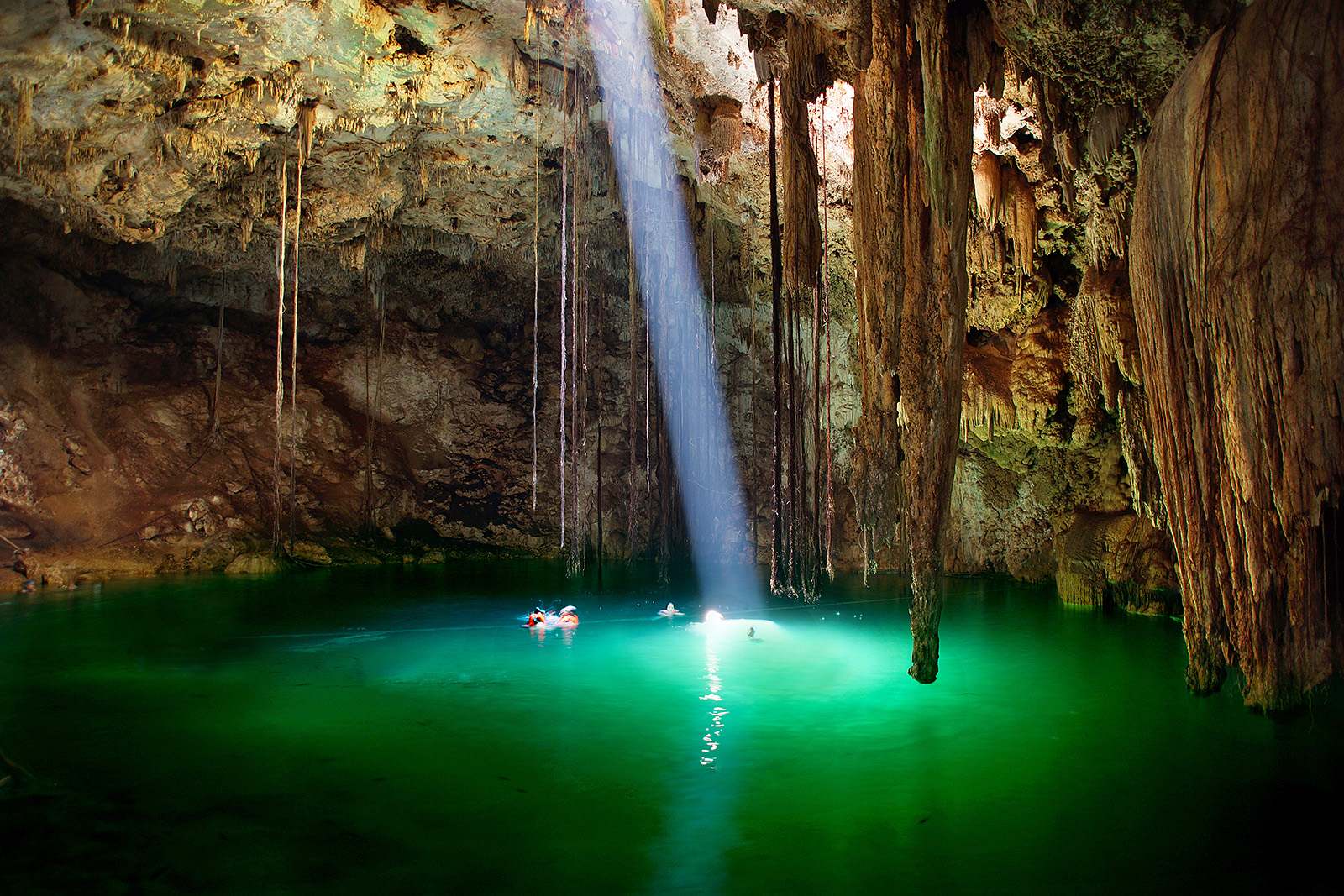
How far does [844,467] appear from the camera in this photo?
15.4m

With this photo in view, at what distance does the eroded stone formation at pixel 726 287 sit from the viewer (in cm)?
417

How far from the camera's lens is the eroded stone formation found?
4.17 m

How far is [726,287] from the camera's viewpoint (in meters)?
14.6

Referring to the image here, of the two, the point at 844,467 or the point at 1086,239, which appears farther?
the point at 844,467

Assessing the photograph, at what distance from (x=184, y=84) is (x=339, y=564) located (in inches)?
326

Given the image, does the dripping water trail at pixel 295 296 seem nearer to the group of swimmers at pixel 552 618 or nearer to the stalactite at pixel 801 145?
the group of swimmers at pixel 552 618

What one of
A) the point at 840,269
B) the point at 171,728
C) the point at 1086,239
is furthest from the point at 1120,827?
the point at 840,269

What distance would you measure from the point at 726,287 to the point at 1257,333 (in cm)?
1099

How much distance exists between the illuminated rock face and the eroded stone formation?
17 mm

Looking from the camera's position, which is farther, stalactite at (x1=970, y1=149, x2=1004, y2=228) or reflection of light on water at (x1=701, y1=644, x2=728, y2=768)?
stalactite at (x1=970, y1=149, x2=1004, y2=228)

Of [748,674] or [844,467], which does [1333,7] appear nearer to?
[748,674]

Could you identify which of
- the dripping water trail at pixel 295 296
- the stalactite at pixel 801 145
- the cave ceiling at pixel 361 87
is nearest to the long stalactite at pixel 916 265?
the cave ceiling at pixel 361 87

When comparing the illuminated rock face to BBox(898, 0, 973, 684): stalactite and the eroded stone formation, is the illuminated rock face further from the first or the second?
BBox(898, 0, 973, 684): stalactite

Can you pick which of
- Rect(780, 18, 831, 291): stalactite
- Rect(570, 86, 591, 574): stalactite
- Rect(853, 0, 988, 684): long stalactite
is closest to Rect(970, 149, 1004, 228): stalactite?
Rect(780, 18, 831, 291): stalactite
